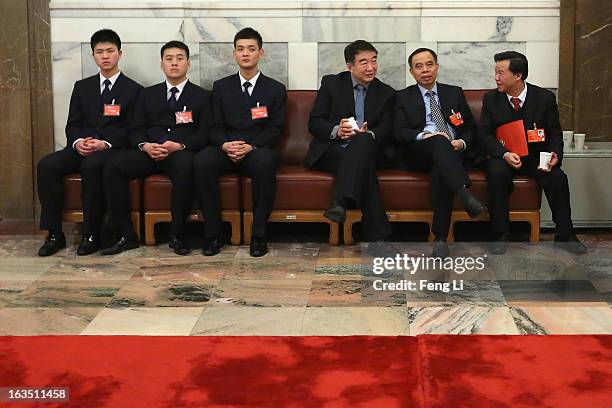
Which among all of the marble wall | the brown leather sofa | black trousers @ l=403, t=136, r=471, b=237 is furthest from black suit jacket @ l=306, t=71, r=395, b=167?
the marble wall

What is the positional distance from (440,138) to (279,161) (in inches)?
44.6

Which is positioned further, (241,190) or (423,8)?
(423,8)

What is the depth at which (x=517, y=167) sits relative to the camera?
5.35 meters

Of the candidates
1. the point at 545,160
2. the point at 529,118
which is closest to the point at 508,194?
the point at 545,160

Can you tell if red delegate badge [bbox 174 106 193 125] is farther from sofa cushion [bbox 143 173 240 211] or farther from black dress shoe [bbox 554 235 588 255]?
black dress shoe [bbox 554 235 588 255]

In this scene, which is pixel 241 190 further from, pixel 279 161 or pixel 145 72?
pixel 145 72

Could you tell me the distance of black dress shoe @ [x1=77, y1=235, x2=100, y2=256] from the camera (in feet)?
17.3

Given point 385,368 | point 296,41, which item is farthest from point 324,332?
point 296,41

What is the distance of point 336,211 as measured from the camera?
507cm

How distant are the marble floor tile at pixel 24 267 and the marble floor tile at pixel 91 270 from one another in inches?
1.6

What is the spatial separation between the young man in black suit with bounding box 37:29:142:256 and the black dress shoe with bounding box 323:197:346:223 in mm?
1350

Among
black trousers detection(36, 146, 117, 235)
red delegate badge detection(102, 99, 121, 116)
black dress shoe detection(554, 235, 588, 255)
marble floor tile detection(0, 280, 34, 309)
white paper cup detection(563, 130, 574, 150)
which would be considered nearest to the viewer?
marble floor tile detection(0, 280, 34, 309)

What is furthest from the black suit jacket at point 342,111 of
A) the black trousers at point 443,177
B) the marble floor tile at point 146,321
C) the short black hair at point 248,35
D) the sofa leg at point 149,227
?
the marble floor tile at point 146,321

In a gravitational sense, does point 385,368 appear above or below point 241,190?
below
